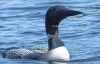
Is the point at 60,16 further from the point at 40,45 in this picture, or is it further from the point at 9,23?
the point at 9,23

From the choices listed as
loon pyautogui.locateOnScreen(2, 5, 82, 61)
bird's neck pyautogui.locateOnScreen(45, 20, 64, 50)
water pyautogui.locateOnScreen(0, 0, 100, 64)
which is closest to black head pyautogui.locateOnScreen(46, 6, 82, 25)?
loon pyautogui.locateOnScreen(2, 5, 82, 61)

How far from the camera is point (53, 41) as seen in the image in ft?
40.2

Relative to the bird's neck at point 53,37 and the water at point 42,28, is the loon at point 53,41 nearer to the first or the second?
the bird's neck at point 53,37

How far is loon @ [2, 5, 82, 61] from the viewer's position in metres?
12.0

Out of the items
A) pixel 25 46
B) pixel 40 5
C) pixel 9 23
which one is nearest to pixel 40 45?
pixel 25 46

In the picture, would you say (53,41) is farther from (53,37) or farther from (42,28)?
(42,28)

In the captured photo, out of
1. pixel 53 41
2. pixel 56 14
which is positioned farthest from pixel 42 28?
pixel 56 14

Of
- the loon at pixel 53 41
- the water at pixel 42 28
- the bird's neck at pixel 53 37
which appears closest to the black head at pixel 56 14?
the loon at pixel 53 41

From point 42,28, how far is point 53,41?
10.4 feet

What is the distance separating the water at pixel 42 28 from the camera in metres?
13.2

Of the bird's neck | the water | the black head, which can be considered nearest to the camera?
the black head

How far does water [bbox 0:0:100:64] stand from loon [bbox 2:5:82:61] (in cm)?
18

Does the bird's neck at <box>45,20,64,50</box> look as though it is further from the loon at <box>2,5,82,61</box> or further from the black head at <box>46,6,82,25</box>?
the black head at <box>46,6,82,25</box>

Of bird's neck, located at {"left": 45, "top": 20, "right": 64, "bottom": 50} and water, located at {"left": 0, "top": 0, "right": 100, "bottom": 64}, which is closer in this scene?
bird's neck, located at {"left": 45, "top": 20, "right": 64, "bottom": 50}
